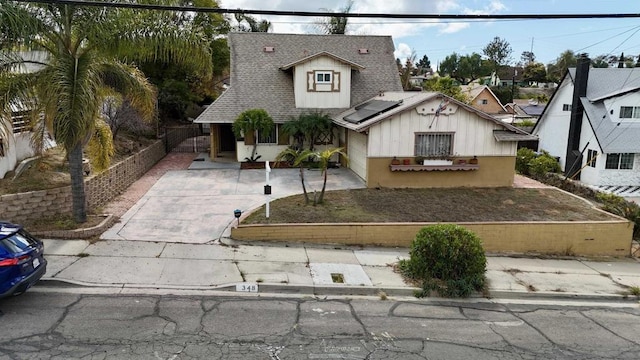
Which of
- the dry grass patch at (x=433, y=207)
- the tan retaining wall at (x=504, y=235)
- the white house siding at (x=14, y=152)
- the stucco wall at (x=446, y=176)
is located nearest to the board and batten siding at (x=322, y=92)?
the stucco wall at (x=446, y=176)

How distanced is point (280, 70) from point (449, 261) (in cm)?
1767

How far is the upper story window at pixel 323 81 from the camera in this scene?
23.2 m

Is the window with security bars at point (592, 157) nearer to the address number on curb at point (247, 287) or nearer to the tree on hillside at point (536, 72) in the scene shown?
the address number on curb at point (247, 287)

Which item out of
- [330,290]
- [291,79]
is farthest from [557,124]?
[330,290]

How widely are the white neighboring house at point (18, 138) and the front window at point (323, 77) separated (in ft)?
41.9

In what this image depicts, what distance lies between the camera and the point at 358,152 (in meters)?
20.2

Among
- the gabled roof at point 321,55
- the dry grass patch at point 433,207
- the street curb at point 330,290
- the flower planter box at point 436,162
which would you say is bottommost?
the street curb at point 330,290

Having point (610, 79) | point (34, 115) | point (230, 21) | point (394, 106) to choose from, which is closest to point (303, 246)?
point (34, 115)

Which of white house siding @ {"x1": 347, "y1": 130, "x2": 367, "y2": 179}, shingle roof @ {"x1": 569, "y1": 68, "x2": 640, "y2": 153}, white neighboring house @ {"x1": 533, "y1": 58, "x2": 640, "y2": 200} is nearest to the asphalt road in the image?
white house siding @ {"x1": 347, "y1": 130, "x2": 367, "y2": 179}

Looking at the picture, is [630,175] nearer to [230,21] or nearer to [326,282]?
[326,282]

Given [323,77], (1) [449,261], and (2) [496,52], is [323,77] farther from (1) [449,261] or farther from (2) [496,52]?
(2) [496,52]

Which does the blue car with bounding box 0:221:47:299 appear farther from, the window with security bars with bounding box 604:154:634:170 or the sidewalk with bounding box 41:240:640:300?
the window with security bars with bounding box 604:154:634:170

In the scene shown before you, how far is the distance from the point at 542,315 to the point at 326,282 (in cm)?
437

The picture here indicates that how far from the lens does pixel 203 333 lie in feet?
23.6
